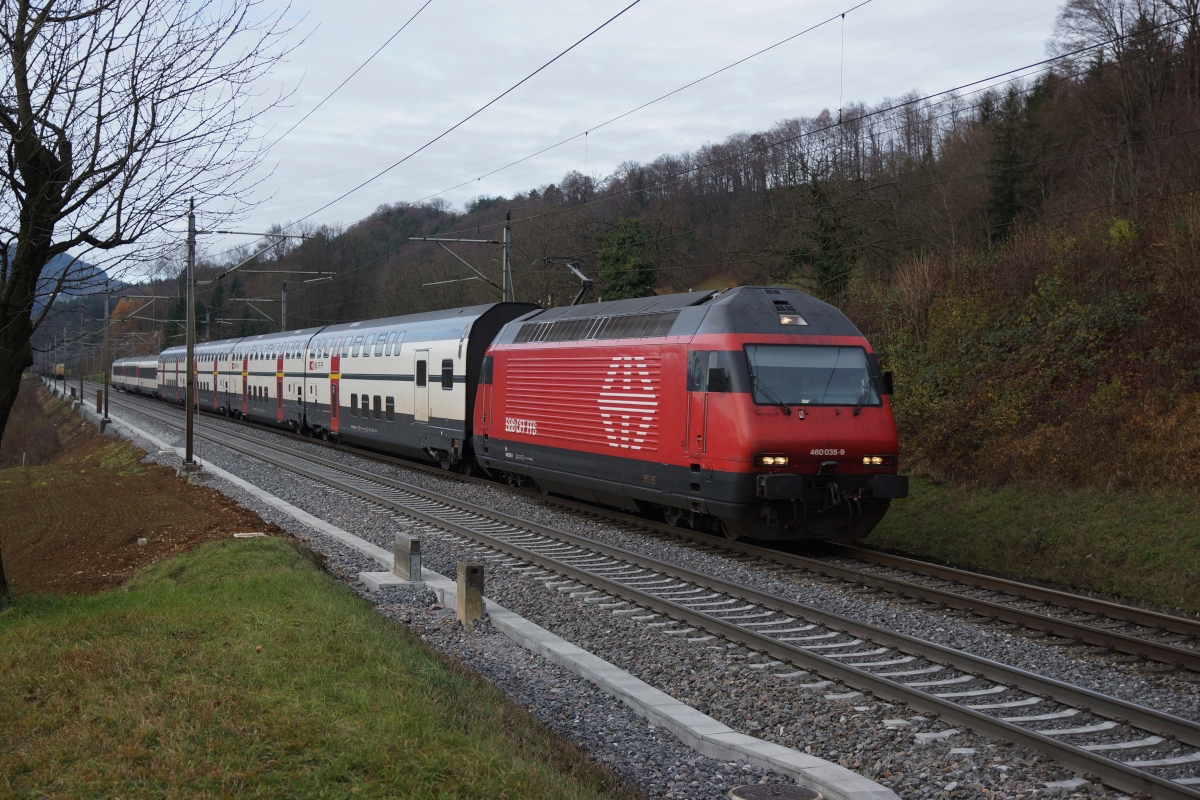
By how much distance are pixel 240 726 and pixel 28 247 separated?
5603 mm

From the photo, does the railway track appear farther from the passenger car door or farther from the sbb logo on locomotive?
the passenger car door

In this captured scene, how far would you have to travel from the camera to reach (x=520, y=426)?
59.8 ft

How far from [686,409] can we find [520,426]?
18.3ft

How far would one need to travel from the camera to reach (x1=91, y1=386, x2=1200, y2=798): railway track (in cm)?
596

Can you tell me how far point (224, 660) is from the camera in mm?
6641

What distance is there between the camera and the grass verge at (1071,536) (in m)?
11.8

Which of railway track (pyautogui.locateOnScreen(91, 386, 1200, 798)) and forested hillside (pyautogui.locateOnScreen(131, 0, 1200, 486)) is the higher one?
forested hillside (pyautogui.locateOnScreen(131, 0, 1200, 486))

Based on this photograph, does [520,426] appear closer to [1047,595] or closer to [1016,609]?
[1047,595]

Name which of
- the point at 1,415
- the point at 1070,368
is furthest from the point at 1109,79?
the point at 1,415

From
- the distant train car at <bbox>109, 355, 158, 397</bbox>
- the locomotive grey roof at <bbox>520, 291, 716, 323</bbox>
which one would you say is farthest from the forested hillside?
the distant train car at <bbox>109, 355, 158, 397</bbox>

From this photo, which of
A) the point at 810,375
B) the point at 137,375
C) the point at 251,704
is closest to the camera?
the point at 251,704

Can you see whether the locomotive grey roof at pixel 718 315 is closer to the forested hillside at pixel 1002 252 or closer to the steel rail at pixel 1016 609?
the steel rail at pixel 1016 609

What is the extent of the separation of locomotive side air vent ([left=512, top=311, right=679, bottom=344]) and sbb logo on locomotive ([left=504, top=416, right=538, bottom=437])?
1.46 m

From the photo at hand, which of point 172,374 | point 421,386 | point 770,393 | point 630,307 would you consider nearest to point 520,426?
point 630,307
